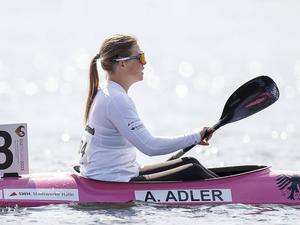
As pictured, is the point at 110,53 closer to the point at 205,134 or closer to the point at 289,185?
the point at 205,134

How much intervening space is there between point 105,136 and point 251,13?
1196 inches

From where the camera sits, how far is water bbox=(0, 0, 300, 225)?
10.9 meters

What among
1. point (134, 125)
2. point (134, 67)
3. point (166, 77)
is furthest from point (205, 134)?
point (166, 77)

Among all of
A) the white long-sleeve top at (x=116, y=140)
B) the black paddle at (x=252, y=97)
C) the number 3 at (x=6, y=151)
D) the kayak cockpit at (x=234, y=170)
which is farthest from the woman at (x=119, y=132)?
the black paddle at (x=252, y=97)

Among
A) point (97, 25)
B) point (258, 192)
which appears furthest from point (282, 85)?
point (258, 192)

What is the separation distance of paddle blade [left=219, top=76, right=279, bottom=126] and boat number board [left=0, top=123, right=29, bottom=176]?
2.04m

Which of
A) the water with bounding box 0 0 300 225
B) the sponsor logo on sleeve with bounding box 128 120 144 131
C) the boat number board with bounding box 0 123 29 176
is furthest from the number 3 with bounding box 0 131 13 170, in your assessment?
the sponsor logo on sleeve with bounding box 128 120 144 131

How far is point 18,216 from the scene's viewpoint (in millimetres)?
10719

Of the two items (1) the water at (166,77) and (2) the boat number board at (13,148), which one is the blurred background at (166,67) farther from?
(2) the boat number board at (13,148)

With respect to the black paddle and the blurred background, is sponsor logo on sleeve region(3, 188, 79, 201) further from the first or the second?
the blurred background

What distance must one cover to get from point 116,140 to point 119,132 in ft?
0.33

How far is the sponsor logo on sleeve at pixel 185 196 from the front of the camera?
10.9 metres

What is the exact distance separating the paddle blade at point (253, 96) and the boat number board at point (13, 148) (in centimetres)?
204

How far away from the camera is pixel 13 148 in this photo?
437 inches
